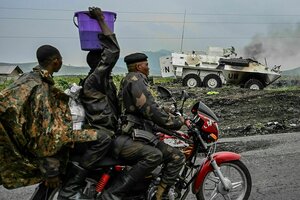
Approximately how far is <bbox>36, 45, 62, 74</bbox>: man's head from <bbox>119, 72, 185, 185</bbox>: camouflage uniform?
76 cm

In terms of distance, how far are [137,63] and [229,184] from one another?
168 cm

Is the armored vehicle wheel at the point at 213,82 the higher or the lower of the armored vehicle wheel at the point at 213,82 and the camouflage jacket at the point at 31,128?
the lower

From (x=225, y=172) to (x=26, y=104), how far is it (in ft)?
7.87

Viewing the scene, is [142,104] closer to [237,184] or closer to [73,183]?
[73,183]

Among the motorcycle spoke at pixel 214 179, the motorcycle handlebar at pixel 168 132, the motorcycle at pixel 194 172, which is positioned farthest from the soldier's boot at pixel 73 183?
the motorcycle spoke at pixel 214 179

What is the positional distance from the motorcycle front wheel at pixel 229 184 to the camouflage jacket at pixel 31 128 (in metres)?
1.69

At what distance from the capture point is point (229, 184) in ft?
15.3

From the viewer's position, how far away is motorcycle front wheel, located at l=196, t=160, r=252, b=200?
4699mm

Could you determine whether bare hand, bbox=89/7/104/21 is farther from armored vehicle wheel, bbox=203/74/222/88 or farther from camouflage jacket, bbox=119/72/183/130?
armored vehicle wheel, bbox=203/74/222/88

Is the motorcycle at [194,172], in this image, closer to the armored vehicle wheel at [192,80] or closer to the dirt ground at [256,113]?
the dirt ground at [256,113]

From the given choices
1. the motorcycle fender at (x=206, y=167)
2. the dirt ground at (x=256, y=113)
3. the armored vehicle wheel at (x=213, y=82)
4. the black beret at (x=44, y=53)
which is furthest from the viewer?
the armored vehicle wheel at (x=213, y=82)

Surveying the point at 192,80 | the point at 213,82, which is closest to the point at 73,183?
the point at 213,82

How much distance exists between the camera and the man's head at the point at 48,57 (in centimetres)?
391

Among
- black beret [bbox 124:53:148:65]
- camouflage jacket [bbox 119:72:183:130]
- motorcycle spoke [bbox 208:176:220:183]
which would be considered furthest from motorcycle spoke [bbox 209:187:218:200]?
black beret [bbox 124:53:148:65]
